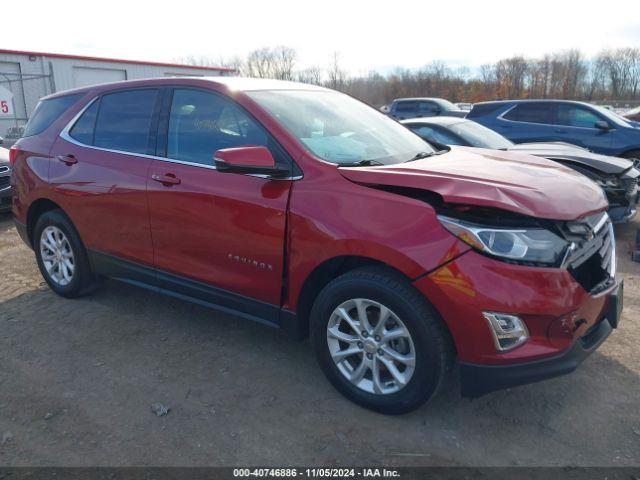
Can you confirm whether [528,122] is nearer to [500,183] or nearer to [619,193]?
[619,193]

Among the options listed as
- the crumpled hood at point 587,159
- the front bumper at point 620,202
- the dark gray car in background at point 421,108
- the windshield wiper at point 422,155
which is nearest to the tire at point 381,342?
the windshield wiper at point 422,155

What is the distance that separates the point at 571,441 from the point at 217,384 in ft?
Result: 6.63

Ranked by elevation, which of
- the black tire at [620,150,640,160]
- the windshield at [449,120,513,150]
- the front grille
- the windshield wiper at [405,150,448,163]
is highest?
the windshield wiper at [405,150,448,163]

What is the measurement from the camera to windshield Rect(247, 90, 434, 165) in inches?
125

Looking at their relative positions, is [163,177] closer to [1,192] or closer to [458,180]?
[458,180]

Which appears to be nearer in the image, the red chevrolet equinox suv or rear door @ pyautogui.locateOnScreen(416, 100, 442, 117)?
the red chevrolet equinox suv

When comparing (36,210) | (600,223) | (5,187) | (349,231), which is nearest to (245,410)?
(349,231)

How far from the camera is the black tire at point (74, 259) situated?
4359mm

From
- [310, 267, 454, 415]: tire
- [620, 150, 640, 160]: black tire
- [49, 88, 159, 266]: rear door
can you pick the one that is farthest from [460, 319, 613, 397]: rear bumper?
[620, 150, 640, 160]: black tire

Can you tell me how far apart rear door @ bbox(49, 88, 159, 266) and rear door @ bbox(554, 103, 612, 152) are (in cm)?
817

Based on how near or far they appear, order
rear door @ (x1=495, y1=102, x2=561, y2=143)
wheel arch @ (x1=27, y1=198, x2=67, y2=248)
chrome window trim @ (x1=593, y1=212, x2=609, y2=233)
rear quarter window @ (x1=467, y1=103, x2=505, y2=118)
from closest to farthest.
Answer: chrome window trim @ (x1=593, y1=212, x2=609, y2=233), wheel arch @ (x1=27, y1=198, x2=67, y2=248), rear door @ (x1=495, y1=102, x2=561, y2=143), rear quarter window @ (x1=467, y1=103, x2=505, y2=118)

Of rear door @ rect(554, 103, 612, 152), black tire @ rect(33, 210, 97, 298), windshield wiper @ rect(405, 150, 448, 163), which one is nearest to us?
windshield wiper @ rect(405, 150, 448, 163)

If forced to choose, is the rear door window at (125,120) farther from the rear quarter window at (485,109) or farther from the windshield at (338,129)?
the rear quarter window at (485,109)

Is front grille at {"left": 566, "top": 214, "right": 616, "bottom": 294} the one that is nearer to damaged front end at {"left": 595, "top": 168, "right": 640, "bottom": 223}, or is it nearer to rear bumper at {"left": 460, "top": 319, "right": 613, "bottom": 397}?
rear bumper at {"left": 460, "top": 319, "right": 613, "bottom": 397}
